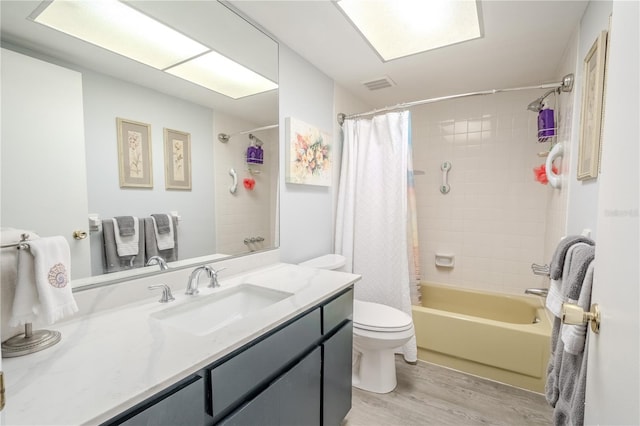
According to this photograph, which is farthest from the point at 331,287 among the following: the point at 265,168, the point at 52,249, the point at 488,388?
the point at 488,388

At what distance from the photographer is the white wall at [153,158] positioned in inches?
42.0

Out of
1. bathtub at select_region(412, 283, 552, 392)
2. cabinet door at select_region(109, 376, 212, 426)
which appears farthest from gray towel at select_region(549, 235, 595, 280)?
cabinet door at select_region(109, 376, 212, 426)

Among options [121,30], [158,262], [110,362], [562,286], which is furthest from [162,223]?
[562,286]

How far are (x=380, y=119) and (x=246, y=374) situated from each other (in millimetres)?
2028

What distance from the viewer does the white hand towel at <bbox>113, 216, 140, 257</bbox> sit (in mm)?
1149

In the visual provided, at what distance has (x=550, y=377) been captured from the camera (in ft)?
3.65

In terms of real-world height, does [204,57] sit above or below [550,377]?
above

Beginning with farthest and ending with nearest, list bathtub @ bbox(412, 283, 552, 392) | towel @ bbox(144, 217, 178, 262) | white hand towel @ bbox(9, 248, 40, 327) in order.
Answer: bathtub @ bbox(412, 283, 552, 392)
towel @ bbox(144, 217, 178, 262)
white hand towel @ bbox(9, 248, 40, 327)

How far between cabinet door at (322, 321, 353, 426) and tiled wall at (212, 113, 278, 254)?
0.72 m

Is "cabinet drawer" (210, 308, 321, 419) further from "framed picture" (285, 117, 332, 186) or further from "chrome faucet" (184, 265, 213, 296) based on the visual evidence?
"framed picture" (285, 117, 332, 186)

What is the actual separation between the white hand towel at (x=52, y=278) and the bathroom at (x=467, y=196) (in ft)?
2.79

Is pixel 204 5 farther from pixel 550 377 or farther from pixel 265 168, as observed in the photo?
pixel 550 377

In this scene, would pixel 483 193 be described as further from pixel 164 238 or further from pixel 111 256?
pixel 111 256

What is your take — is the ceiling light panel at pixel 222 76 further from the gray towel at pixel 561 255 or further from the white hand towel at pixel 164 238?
the gray towel at pixel 561 255
